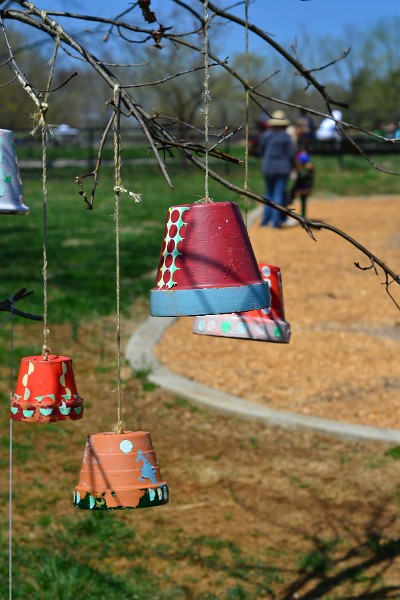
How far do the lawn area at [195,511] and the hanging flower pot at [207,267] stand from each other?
2.18 metres

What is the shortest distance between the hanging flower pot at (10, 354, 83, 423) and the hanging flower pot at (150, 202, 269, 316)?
49 centimetres

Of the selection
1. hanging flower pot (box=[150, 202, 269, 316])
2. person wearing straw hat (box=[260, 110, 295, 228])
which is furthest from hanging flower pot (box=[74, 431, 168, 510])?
person wearing straw hat (box=[260, 110, 295, 228])

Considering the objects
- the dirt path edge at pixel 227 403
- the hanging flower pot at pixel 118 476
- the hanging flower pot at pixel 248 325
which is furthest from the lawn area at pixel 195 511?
the hanging flower pot at pixel 118 476

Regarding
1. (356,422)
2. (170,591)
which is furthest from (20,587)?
(356,422)

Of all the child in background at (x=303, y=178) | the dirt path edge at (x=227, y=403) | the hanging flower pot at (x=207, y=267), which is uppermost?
the hanging flower pot at (x=207, y=267)

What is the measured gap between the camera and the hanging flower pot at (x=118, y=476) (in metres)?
2.78

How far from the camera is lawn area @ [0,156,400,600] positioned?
4.96 m

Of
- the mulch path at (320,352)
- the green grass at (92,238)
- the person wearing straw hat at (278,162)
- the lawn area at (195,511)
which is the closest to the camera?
the lawn area at (195,511)

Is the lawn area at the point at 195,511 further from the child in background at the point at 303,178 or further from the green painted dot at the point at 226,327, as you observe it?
the child in background at the point at 303,178

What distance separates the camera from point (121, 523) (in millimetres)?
5613

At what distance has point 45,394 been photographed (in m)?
3.00

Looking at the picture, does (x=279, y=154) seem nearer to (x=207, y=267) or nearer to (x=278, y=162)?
(x=278, y=162)

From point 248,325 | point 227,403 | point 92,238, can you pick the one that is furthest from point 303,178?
point 248,325

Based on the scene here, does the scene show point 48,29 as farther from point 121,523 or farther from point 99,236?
point 99,236
